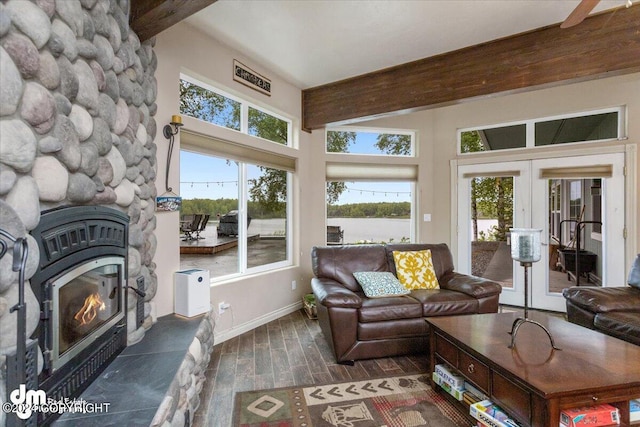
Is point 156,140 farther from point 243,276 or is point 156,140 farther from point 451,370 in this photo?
point 451,370

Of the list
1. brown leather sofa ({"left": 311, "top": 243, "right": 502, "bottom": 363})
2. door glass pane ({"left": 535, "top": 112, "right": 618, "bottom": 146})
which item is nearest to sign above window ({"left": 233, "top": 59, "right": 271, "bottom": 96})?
brown leather sofa ({"left": 311, "top": 243, "right": 502, "bottom": 363})

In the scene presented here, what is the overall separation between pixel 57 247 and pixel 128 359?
803 mm

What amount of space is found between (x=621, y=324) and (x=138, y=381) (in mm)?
3378

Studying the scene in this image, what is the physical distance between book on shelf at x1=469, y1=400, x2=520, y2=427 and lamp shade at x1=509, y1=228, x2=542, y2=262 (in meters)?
0.96

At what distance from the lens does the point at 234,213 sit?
3.54 meters

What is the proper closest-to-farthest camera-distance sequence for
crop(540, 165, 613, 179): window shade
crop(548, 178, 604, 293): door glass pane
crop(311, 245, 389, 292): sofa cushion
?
1. crop(311, 245, 389, 292): sofa cushion
2. crop(540, 165, 613, 179): window shade
3. crop(548, 178, 604, 293): door glass pane

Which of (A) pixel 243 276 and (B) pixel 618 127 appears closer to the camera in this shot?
(A) pixel 243 276

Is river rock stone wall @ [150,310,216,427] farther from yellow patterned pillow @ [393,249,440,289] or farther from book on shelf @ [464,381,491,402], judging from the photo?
yellow patterned pillow @ [393,249,440,289]

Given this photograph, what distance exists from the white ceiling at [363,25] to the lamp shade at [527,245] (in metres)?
1.83

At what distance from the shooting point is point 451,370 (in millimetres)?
2223

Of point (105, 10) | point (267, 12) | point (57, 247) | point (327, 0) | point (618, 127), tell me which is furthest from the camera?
point (618, 127)

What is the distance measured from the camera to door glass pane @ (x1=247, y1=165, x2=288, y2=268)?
3.74 m

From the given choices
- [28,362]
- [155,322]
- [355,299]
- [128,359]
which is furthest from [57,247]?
[355,299]

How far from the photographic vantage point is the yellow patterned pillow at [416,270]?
346 centimetres
